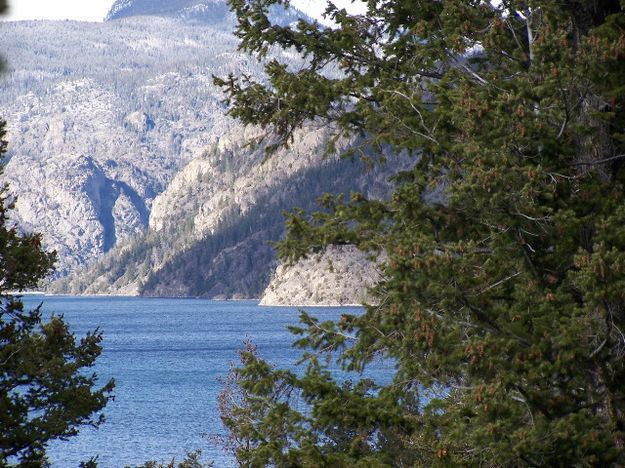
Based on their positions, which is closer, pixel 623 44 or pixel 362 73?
pixel 623 44

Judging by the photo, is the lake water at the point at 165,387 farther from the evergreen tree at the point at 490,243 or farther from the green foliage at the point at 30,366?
the evergreen tree at the point at 490,243

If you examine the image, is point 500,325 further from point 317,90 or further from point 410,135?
point 317,90

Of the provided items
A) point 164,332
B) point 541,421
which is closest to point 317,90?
point 541,421

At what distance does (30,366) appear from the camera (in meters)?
17.6

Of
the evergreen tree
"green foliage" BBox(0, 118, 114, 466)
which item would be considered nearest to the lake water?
"green foliage" BBox(0, 118, 114, 466)

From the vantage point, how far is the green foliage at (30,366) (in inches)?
701

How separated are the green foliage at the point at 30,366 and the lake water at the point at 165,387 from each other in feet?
19.8

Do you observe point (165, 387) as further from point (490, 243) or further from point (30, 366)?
point (490, 243)

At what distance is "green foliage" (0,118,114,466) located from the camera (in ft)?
58.4

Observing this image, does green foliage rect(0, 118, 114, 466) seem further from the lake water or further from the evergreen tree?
the evergreen tree

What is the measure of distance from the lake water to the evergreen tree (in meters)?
7.31

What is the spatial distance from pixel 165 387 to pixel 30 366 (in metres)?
78.6

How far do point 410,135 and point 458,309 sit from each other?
8.04 ft

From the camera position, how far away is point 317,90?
42.7 feet
